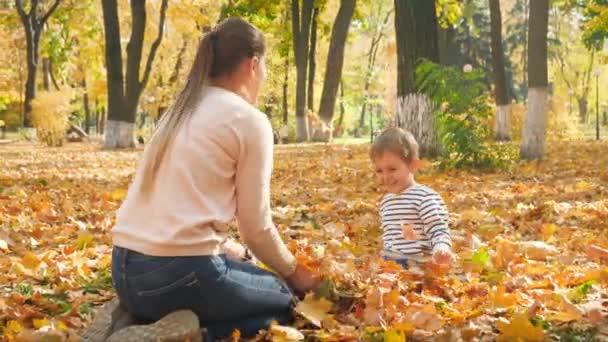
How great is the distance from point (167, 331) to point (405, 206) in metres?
1.96

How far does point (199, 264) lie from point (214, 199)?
0.25 metres

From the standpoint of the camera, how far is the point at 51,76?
37438 millimetres

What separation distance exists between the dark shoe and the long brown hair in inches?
21.3

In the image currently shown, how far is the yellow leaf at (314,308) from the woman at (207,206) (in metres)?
0.09

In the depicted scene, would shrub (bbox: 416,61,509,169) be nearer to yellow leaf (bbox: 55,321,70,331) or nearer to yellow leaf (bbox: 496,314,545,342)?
yellow leaf (bbox: 496,314,545,342)

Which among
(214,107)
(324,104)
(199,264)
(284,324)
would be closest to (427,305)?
(284,324)

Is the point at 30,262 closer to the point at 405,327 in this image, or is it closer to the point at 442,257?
the point at 442,257

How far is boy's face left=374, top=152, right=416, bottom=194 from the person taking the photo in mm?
4184

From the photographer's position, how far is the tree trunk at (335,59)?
76.4 ft

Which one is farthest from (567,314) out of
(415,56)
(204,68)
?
(415,56)

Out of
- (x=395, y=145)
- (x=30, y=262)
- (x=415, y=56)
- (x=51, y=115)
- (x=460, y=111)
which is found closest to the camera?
(x=395, y=145)

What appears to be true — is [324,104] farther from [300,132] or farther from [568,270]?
[568,270]

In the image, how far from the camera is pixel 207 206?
2891 millimetres

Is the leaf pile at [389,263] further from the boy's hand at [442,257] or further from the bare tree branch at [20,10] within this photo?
the bare tree branch at [20,10]
